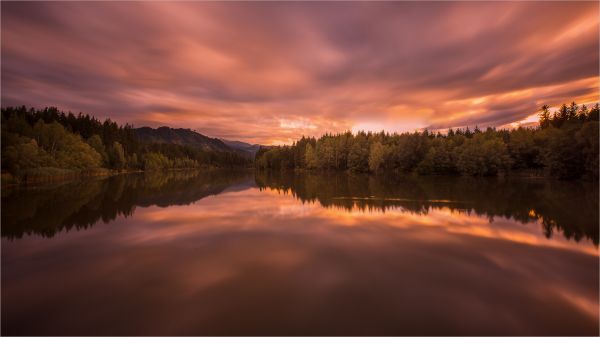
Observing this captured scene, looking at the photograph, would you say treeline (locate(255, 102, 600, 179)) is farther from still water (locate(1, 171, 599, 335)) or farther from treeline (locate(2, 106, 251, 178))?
treeline (locate(2, 106, 251, 178))

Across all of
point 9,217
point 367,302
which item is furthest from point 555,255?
point 9,217

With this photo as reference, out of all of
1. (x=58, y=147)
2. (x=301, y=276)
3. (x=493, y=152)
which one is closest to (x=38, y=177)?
(x=58, y=147)

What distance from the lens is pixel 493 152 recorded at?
266 feet

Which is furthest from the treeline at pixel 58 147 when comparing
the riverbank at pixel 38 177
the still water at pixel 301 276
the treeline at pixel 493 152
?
the treeline at pixel 493 152

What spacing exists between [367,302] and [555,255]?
10.8m

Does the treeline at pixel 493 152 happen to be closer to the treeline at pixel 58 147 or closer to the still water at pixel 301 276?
the still water at pixel 301 276

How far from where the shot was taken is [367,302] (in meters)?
8.77

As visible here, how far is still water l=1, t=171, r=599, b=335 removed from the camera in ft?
25.4

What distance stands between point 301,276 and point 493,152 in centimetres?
8865

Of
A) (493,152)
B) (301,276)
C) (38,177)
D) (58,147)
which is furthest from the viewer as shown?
(493,152)

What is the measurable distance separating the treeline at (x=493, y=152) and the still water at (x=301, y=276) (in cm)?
4732

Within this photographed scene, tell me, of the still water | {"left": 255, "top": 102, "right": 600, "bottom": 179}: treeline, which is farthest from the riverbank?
{"left": 255, "top": 102, "right": 600, "bottom": 179}: treeline

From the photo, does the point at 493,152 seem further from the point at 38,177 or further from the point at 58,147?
the point at 58,147

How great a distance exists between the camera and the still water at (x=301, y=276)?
7.75 metres
